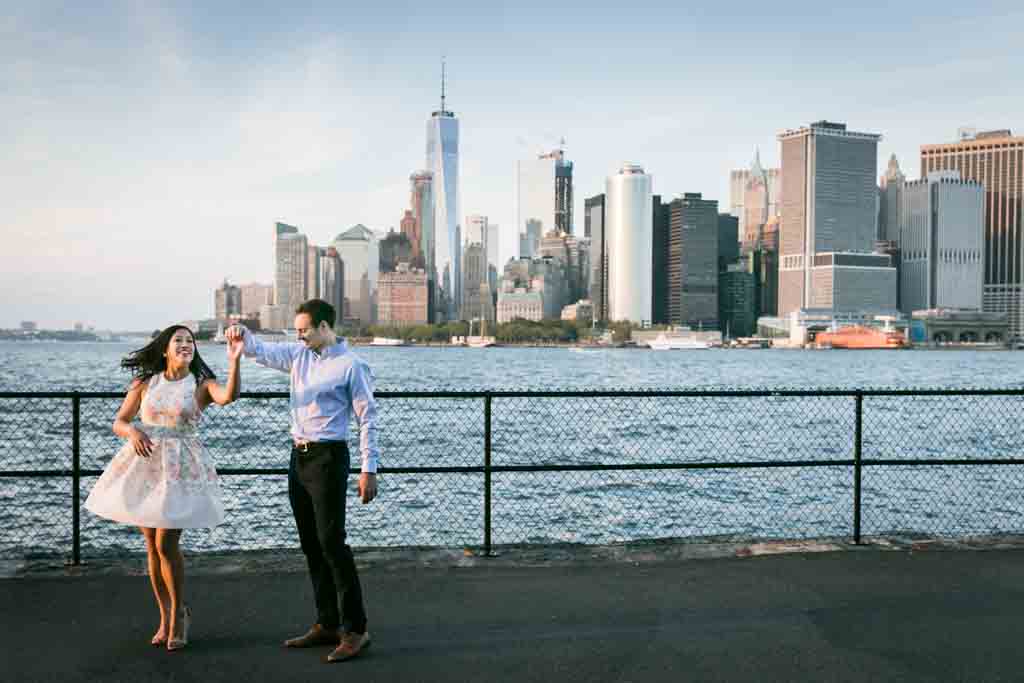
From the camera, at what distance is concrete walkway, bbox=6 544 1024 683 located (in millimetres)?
5070

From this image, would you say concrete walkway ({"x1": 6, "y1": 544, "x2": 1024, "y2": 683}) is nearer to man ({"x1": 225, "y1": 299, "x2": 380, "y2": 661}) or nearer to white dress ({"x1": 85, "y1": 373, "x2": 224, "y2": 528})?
man ({"x1": 225, "y1": 299, "x2": 380, "y2": 661})

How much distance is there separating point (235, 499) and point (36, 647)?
512 inches

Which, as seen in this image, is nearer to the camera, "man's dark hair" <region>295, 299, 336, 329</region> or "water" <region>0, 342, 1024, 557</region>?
"man's dark hair" <region>295, 299, 336, 329</region>

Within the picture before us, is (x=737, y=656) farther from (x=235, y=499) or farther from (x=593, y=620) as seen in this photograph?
(x=235, y=499)

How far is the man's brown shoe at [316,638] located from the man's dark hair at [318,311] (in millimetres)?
1628

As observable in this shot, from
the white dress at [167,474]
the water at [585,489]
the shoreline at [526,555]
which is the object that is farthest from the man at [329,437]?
the water at [585,489]

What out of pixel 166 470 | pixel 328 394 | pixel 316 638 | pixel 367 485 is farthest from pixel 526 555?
pixel 166 470

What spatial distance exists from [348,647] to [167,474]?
Answer: 1316 millimetres

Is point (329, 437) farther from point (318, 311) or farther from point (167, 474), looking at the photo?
point (167, 474)

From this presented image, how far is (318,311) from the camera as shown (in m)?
5.31

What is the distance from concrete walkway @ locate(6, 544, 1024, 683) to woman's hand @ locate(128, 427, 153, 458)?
3.41ft

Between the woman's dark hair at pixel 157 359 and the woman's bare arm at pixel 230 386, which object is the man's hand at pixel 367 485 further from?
the woman's dark hair at pixel 157 359

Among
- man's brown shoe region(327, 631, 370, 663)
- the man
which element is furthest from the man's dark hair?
man's brown shoe region(327, 631, 370, 663)

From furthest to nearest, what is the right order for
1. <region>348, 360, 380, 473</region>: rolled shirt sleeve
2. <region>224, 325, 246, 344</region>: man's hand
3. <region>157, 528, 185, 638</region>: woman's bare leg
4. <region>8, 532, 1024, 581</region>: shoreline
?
<region>8, 532, 1024, 581</region>: shoreline
<region>157, 528, 185, 638</region>: woman's bare leg
<region>348, 360, 380, 473</region>: rolled shirt sleeve
<region>224, 325, 246, 344</region>: man's hand
